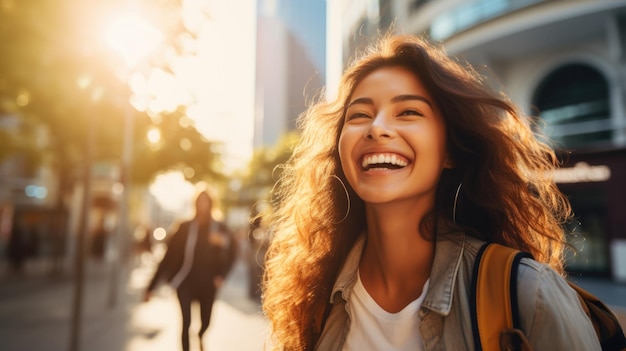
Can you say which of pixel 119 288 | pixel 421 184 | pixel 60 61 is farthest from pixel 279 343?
pixel 119 288

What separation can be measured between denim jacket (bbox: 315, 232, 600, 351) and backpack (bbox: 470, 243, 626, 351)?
0.10 ft

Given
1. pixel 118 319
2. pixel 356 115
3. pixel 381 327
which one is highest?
pixel 356 115

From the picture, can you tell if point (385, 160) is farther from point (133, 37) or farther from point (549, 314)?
point (133, 37)

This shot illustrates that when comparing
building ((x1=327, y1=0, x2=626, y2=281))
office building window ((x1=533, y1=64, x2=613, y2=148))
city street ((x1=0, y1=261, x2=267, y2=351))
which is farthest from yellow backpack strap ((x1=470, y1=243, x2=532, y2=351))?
office building window ((x1=533, y1=64, x2=613, y2=148))

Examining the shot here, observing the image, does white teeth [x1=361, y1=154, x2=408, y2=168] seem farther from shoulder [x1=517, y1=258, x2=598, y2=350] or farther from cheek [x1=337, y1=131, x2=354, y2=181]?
shoulder [x1=517, y1=258, x2=598, y2=350]

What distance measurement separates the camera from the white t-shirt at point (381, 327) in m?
1.54

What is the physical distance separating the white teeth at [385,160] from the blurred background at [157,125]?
73cm

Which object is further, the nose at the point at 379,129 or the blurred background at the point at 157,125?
the blurred background at the point at 157,125

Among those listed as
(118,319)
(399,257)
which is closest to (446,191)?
(399,257)

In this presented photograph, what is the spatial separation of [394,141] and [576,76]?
70.5 ft

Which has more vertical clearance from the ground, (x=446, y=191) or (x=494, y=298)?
(x=446, y=191)

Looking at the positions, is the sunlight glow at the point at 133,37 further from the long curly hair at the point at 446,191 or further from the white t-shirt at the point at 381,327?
the white t-shirt at the point at 381,327

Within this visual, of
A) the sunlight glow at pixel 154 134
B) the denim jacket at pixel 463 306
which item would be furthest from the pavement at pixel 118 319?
the sunlight glow at pixel 154 134

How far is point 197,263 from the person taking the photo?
593 centimetres
